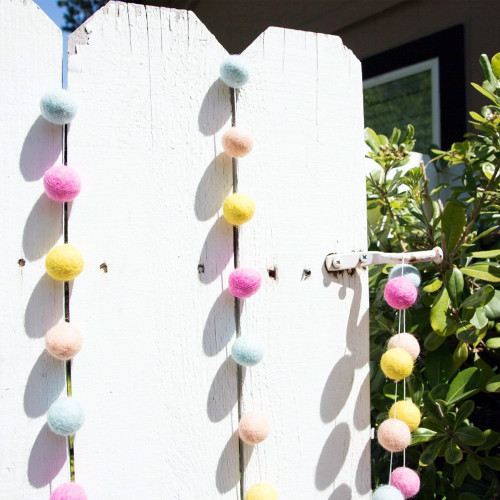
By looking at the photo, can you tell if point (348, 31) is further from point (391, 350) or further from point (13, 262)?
point (13, 262)

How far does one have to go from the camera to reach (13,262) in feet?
3.05

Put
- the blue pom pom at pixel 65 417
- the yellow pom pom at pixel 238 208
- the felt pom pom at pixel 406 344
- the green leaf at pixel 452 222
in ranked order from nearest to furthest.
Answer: the blue pom pom at pixel 65 417 → the yellow pom pom at pixel 238 208 → the felt pom pom at pixel 406 344 → the green leaf at pixel 452 222

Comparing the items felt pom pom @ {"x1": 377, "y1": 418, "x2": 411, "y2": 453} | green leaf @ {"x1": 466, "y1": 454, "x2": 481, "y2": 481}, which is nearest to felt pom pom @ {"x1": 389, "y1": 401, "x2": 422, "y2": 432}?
felt pom pom @ {"x1": 377, "y1": 418, "x2": 411, "y2": 453}

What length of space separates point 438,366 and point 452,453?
0.22 m

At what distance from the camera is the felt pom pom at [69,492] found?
0.91 meters

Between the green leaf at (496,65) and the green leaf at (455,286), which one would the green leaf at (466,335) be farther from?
the green leaf at (496,65)

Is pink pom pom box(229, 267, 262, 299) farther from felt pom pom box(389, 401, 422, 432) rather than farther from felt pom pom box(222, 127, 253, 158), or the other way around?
felt pom pom box(389, 401, 422, 432)

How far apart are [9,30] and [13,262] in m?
0.44

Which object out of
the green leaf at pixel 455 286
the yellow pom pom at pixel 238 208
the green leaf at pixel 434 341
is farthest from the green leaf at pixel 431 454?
the yellow pom pom at pixel 238 208

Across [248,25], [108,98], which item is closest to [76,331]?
[108,98]

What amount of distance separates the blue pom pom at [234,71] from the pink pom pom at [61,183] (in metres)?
0.37

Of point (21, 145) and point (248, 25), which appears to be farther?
point (248, 25)

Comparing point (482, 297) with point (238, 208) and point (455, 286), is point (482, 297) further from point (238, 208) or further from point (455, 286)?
point (238, 208)

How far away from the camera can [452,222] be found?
126 cm
